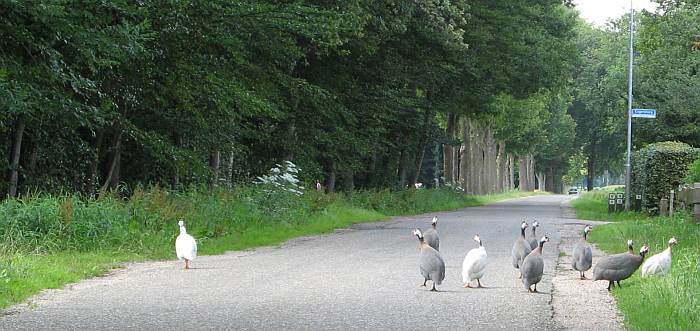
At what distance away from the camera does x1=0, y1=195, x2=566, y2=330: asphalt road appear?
10.4 metres

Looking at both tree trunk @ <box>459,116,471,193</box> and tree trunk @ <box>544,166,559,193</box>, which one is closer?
tree trunk @ <box>459,116,471,193</box>

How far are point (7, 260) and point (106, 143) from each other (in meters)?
12.6

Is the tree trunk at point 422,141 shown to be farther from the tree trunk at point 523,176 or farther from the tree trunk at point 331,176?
the tree trunk at point 523,176

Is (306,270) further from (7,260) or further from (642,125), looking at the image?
(642,125)

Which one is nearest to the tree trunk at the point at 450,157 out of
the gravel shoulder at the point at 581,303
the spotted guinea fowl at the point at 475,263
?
the gravel shoulder at the point at 581,303

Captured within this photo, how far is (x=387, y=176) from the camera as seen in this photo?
50.0 meters

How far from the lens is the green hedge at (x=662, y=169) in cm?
3475

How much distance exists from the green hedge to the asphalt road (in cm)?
1730

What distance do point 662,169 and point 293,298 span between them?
84.1ft

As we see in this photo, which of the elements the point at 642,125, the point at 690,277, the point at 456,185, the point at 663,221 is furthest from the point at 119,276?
the point at 456,185

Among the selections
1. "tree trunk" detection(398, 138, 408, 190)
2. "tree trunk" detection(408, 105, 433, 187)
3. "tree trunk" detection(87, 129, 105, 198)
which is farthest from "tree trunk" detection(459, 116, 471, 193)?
"tree trunk" detection(87, 129, 105, 198)

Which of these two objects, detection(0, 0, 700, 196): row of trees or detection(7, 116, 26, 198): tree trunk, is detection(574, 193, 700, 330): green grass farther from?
detection(7, 116, 26, 198): tree trunk

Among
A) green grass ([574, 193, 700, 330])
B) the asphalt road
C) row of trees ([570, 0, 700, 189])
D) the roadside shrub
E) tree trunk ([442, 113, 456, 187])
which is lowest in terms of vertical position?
the asphalt road

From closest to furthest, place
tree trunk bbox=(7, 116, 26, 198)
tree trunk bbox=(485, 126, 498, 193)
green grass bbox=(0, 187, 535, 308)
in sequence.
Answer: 1. green grass bbox=(0, 187, 535, 308)
2. tree trunk bbox=(7, 116, 26, 198)
3. tree trunk bbox=(485, 126, 498, 193)
